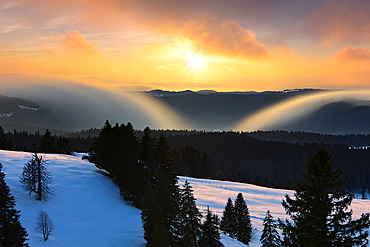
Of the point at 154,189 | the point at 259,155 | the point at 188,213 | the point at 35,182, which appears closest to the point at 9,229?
the point at 154,189

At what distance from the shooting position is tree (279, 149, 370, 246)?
9836 mm

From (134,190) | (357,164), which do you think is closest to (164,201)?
(134,190)

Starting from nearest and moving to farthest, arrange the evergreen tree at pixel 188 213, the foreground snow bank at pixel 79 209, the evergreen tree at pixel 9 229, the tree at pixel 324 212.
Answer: the tree at pixel 324 212 → the evergreen tree at pixel 9 229 → the evergreen tree at pixel 188 213 → the foreground snow bank at pixel 79 209

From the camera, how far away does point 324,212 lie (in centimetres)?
1012

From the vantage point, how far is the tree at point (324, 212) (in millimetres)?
9836

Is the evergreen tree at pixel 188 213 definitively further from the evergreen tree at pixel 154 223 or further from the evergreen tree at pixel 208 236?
the evergreen tree at pixel 208 236

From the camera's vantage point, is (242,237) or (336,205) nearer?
(336,205)

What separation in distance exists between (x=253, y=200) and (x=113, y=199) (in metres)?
36.1

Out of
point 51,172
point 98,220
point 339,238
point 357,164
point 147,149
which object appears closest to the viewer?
point 339,238

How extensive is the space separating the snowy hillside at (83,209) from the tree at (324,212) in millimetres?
19780

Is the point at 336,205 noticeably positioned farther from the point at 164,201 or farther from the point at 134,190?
the point at 134,190

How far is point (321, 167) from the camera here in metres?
10.3

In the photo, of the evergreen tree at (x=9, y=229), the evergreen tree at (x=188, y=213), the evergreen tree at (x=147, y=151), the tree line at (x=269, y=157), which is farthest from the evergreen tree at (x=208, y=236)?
the tree line at (x=269, y=157)

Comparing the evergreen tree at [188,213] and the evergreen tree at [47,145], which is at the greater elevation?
the evergreen tree at [47,145]
